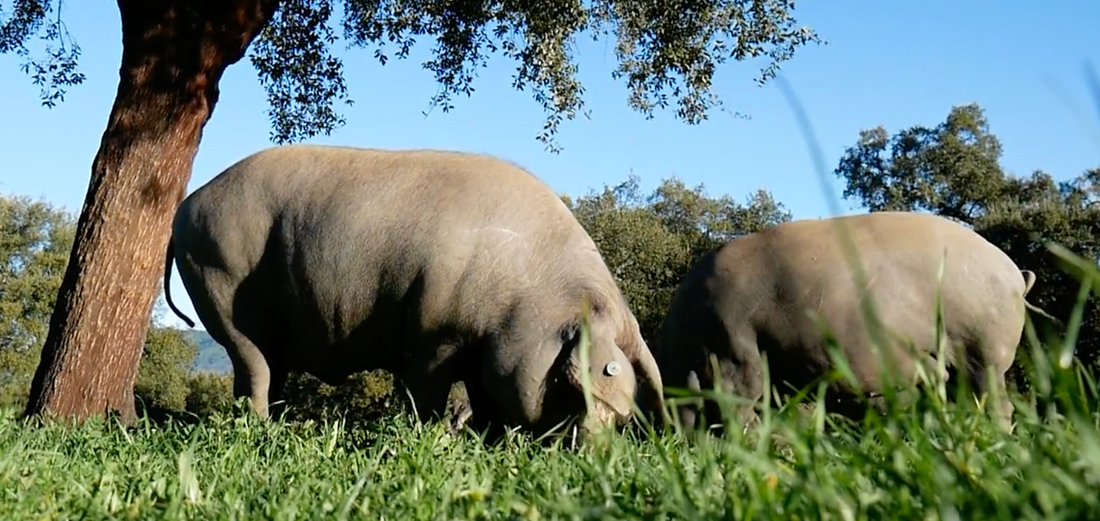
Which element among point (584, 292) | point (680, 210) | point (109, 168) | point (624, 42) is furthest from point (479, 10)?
point (680, 210)

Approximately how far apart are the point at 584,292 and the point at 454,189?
1221 millimetres

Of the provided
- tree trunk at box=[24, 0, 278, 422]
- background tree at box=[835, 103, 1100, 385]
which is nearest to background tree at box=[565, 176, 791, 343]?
background tree at box=[835, 103, 1100, 385]

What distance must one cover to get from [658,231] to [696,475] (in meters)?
40.2

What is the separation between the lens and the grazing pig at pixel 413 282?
761cm

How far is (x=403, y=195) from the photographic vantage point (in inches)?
334

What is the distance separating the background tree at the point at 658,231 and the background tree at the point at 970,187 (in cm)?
393

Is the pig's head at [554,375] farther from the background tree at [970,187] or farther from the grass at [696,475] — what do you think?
the background tree at [970,187]

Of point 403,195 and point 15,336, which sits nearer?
point 403,195

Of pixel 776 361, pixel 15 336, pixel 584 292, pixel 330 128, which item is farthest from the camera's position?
pixel 15 336

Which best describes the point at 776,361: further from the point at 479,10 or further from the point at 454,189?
the point at 479,10

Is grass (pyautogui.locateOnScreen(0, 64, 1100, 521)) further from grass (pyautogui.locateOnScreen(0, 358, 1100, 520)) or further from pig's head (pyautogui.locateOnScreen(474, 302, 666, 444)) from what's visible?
pig's head (pyautogui.locateOnScreen(474, 302, 666, 444))

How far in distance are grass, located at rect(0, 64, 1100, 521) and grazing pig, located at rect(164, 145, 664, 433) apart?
2.84m

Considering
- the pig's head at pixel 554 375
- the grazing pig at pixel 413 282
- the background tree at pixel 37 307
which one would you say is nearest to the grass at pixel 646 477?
the pig's head at pixel 554 375

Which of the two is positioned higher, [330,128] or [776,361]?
[330,128]
